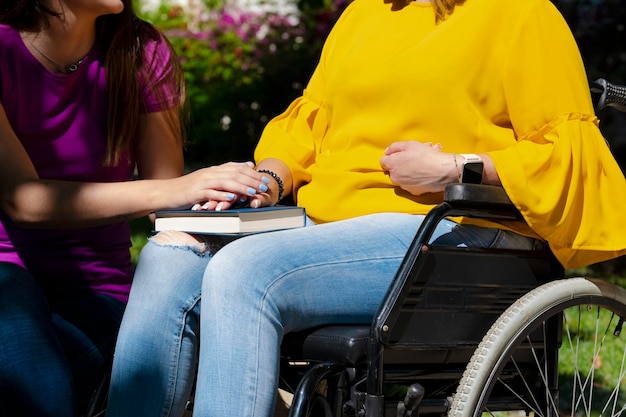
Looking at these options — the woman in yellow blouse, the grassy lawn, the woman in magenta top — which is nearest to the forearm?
the woman in magenta top

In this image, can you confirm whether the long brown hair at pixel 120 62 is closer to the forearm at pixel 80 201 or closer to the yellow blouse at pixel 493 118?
the forearm at pixel 80 201

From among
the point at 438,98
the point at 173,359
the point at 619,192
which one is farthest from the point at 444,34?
the point at 173,359

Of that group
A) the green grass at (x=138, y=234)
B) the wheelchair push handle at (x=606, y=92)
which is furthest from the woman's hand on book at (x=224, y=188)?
the green grass at (x=138, y=234)

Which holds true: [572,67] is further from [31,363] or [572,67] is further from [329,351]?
[31,363]

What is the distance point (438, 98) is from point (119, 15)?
102 cm

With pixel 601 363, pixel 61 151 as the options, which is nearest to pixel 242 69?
pixel 601 363

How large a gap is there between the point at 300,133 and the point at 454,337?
86 centimetres

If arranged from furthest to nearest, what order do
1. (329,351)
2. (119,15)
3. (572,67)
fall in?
(119,15)
(572,67)
(329,351)

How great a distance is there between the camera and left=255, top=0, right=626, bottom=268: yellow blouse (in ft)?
8.01

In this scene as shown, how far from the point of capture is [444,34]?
260 centimetres

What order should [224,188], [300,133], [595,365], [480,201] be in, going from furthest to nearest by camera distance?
[595,365], [300,133], [224,188], [480,201]

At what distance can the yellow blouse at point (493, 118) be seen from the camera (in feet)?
8.01

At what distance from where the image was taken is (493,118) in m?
2.59

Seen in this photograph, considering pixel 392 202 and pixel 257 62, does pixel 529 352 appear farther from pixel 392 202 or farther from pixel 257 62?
pixel 257 62
